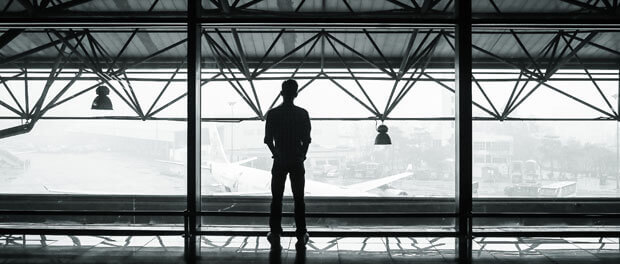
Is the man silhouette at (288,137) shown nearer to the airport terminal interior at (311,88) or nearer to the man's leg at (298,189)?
the man's leg at (298,189)

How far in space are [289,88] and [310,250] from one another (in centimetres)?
152

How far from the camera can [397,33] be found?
1020 centimetres

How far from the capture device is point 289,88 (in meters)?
4.21

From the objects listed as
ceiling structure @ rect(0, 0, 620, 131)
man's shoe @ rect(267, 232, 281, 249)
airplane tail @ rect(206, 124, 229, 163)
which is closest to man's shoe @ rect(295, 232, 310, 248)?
man's shoe @ rect(267, 232, 281, 249)

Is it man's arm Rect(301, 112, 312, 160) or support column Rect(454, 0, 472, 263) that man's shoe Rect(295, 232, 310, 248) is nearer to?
man's arm Rect(301, 112, 312, 160)

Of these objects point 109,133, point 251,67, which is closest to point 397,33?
point 251,67

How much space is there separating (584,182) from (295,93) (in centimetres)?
4827

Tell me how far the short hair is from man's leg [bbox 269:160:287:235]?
0.67m

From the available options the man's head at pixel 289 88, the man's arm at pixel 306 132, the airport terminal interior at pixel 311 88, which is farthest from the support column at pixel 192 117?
the man's arm at pixel 306 132

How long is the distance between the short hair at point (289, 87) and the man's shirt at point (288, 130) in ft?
0.42

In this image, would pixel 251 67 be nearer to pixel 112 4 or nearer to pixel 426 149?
pixel 112 4

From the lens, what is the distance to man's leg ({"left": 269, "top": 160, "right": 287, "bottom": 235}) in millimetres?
4312

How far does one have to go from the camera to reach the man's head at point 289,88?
166 inches

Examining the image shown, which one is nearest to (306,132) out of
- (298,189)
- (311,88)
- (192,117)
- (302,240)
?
(298,189)
